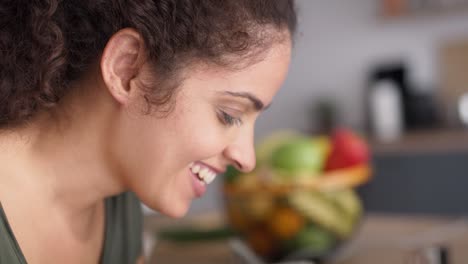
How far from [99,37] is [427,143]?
246cm

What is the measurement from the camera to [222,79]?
2.67 ft

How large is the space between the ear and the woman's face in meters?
0.04

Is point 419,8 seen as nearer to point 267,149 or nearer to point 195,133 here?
point 267,149

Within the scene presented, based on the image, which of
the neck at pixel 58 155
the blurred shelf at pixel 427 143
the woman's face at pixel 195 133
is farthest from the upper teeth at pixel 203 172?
the blurred shelf at pixel 427 143

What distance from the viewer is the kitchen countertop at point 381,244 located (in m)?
1.14

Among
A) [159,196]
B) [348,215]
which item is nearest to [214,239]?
[348,215]

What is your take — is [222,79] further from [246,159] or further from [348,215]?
[348,215]

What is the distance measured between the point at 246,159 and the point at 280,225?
252 mm

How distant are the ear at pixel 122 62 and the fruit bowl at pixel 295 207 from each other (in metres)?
0.39

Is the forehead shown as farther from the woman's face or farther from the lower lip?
the lower lip

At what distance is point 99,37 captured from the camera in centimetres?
80

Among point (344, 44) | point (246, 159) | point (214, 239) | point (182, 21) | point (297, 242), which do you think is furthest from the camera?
point (344, 44)

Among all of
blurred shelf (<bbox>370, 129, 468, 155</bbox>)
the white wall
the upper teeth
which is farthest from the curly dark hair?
the white wall

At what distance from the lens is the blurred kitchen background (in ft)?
10.00
